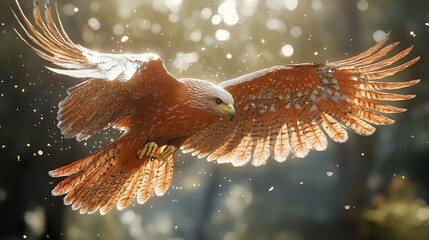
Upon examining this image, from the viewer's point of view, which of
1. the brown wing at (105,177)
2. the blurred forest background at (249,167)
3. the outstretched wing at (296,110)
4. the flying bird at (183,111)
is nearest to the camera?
the flying bird at (183,111)

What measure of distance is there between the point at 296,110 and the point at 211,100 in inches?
34.4

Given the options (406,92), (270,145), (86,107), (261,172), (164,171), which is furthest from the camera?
(261,172)

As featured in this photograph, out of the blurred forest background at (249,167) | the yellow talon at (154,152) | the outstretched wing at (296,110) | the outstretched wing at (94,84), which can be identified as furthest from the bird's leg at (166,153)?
the blurred forest background at (249,167)

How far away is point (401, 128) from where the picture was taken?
6379 mm

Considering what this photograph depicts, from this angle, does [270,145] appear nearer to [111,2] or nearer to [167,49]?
[167,49]

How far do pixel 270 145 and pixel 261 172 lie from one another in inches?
152

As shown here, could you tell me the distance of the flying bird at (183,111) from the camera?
9.30 ft

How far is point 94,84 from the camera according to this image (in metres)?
2.84

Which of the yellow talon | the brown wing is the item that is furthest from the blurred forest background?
the yellow talon

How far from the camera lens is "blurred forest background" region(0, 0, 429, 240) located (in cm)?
575

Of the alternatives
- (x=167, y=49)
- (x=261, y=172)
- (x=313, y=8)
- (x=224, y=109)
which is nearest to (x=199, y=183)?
(x=261, y=172)

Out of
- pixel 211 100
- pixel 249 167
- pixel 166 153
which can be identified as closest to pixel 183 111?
pixel 211 100

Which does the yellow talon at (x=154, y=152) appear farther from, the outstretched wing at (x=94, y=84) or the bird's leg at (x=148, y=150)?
the outstretched wing at (x=94, y=84)

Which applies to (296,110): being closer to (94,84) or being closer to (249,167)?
(94,84)
